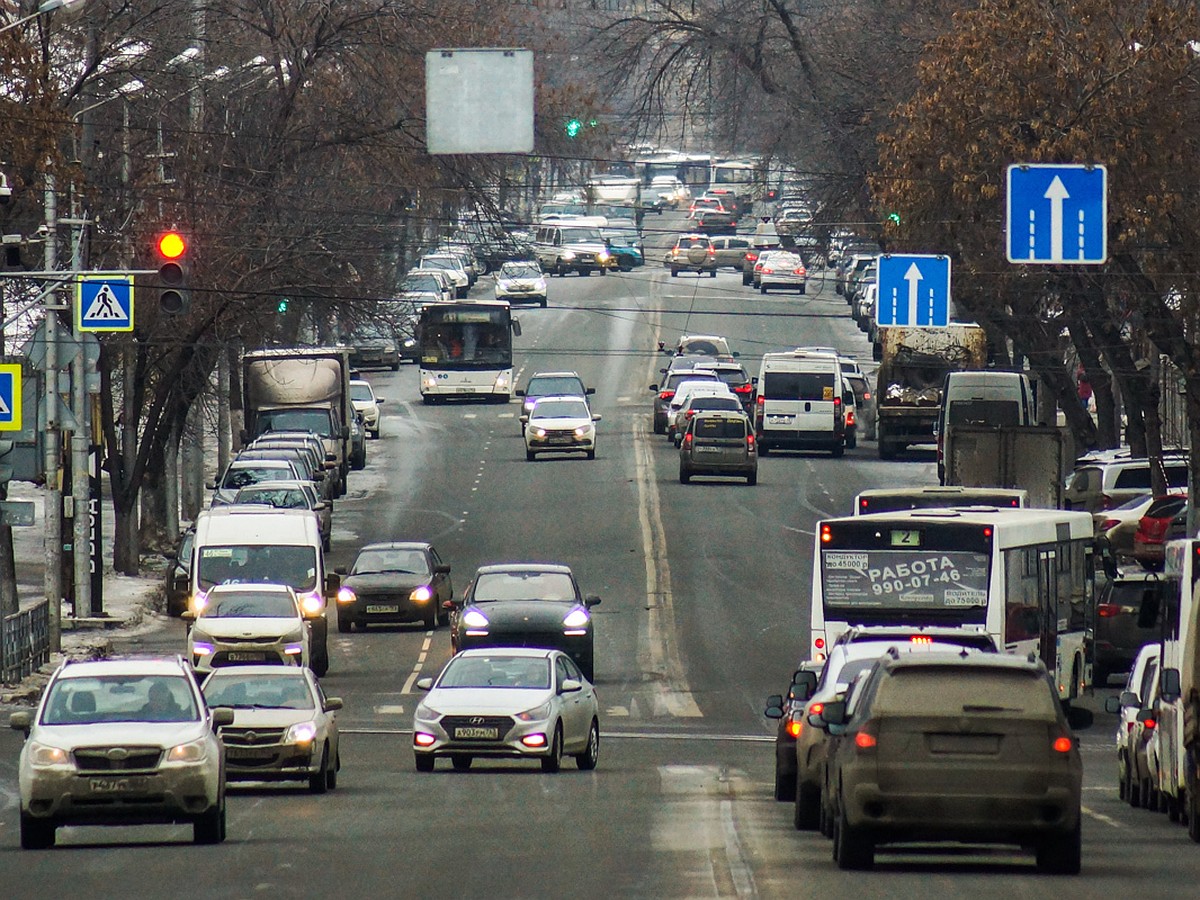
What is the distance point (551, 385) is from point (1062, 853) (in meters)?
52.0

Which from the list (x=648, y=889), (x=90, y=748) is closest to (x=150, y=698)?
(x=90, y=748)

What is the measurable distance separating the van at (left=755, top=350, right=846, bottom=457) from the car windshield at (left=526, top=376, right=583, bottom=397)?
5883 millimetres

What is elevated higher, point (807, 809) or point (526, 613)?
point (526, 613)

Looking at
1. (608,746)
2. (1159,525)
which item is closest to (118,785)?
(608,746)

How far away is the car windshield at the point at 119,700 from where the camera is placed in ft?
56.3

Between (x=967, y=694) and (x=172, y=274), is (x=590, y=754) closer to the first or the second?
(x=172, y=274)

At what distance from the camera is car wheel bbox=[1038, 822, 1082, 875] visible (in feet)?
47.7

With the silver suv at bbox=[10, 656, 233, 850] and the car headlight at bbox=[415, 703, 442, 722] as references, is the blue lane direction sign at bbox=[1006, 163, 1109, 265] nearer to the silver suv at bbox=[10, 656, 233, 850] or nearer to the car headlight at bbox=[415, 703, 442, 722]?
the car headlight at bbox=[415, 703, 442, 722]

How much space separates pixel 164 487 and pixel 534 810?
32686 mm

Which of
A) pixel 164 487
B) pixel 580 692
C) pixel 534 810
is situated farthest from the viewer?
Answer: pixel 164 487

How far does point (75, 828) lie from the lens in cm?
1930

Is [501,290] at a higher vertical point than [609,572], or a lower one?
higher

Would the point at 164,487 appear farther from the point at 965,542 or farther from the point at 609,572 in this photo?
the point at 965,542

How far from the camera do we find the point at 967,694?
1448 centimetres
